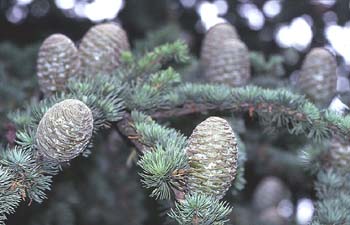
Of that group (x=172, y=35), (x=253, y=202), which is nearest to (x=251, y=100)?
(x=172, y=35)

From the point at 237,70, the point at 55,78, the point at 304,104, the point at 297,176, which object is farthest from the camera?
the point at 297,176

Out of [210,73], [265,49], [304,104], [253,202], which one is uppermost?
[304,104]

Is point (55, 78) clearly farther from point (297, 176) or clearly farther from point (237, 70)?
point (297, 176)

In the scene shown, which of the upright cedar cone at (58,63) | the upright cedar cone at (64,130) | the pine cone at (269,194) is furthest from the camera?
the pine cone at (269,194)

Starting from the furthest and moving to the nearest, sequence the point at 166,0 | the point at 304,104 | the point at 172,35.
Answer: the point at 166,0, the point at 172,35, the point at 304,104

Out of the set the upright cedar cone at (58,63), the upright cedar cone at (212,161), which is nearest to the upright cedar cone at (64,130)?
the upright cedar cone at (212,161)

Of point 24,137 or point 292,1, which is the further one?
point 292,1

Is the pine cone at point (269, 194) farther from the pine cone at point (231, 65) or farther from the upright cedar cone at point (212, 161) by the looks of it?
the upright cedar cone at point (212, 161)
